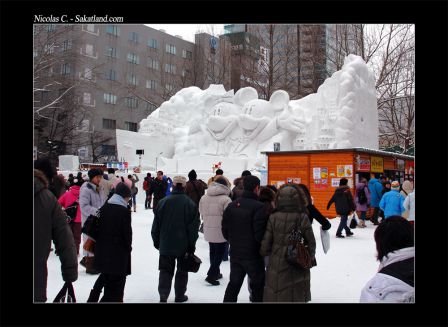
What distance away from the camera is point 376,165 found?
47.2 feet

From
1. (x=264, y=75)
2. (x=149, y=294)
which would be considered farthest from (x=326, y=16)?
(x=264, y=75)

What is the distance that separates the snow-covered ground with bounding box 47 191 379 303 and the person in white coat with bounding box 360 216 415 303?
2.78 metres

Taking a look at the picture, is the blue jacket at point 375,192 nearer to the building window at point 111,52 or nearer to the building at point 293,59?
the building at point 293,59

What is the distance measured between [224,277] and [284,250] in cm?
279

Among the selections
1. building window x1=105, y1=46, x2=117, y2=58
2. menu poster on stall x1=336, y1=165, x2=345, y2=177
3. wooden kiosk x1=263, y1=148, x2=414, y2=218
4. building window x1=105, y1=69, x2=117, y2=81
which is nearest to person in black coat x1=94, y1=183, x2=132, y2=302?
wooden kiosk x1=263, y1=148, x2=414, y2=218

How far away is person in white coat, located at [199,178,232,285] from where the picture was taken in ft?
20.1

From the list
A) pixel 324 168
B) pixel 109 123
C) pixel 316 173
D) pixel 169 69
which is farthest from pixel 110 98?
pixel 324 168

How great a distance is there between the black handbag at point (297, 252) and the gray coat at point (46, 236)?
1.85 meters

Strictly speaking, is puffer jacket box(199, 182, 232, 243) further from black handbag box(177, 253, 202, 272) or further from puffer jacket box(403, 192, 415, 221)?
puffer jacket box(403, 192, 415, 221)

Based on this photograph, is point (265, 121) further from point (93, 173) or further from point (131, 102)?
point (131, 102)

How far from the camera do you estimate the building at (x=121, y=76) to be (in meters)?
33.9
